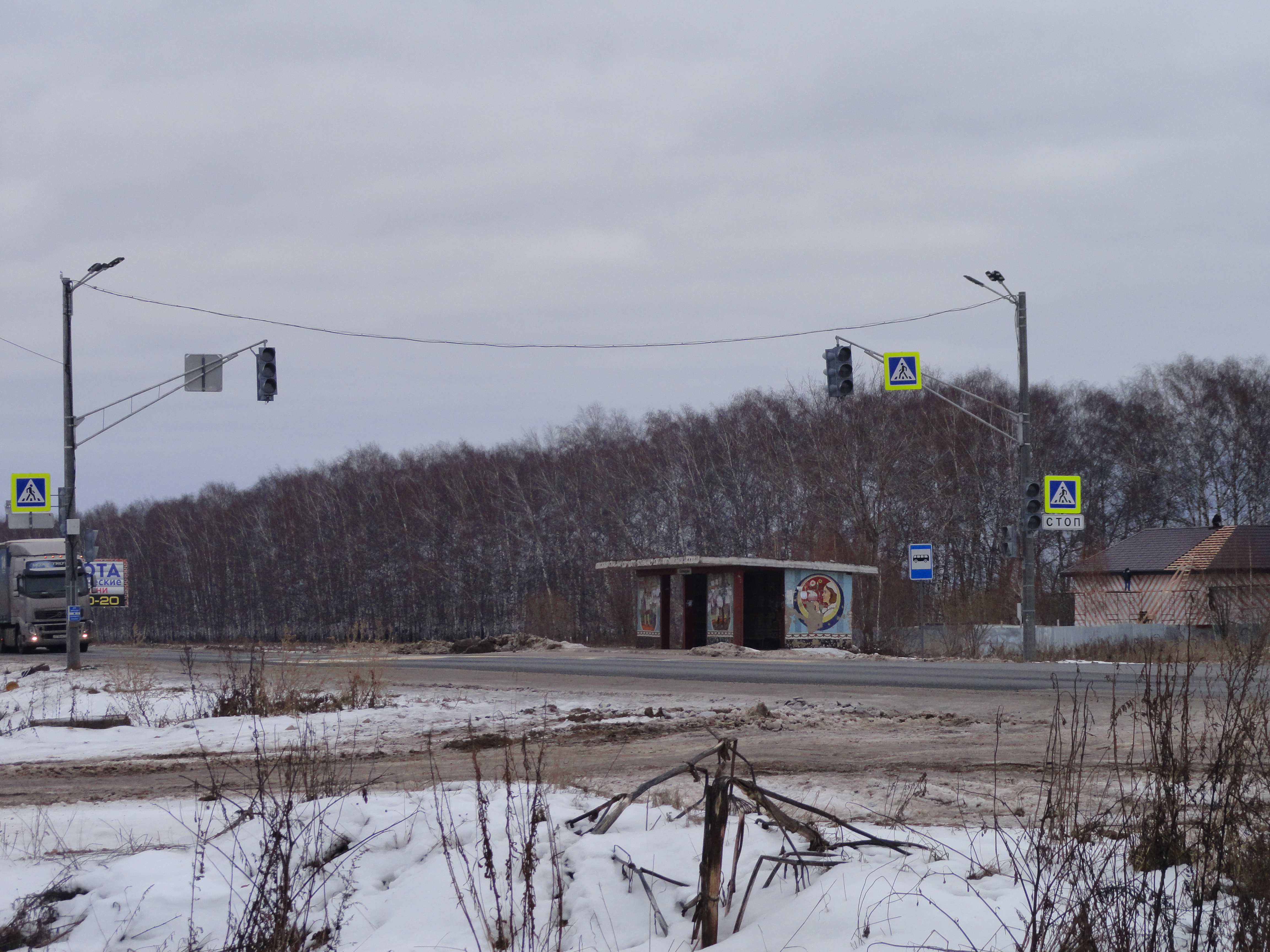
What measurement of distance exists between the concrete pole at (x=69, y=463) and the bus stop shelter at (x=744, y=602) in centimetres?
1634

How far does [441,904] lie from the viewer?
6.20 m

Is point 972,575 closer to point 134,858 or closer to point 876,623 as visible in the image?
point 876,623

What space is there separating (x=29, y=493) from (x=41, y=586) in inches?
693

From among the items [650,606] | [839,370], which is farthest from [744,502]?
[839,370]

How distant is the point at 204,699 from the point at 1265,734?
1419cm

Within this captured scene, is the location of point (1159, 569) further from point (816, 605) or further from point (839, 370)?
point (839, 370)

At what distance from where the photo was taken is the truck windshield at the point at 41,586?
4297 cm

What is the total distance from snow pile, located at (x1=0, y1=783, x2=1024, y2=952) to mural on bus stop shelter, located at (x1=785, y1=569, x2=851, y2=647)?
28.9 m

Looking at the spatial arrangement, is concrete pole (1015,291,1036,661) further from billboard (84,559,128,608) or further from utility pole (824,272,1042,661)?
billboard (84,559,128,608)

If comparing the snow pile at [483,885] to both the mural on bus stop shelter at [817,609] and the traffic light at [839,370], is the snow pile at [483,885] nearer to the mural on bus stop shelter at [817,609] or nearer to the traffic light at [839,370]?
the traffic light at [839,370]

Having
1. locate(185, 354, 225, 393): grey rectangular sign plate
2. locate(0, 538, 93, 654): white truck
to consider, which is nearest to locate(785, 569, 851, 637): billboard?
locate(185, 354, 225, 393): grey rectangular sign plate

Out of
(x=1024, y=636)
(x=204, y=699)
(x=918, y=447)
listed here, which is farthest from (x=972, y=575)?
(x=204, y=699)

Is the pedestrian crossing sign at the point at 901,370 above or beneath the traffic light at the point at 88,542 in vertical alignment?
above

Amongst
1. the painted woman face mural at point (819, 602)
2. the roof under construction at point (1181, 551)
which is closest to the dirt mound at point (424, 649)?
the painted woman face mural at point (819, 602)
